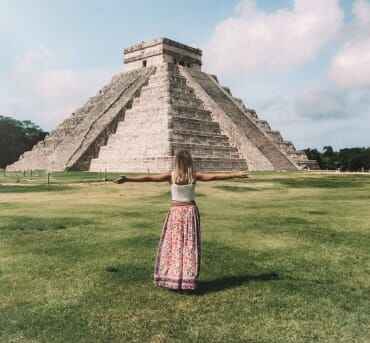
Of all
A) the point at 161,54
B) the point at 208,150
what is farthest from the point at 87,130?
the point at 161,54

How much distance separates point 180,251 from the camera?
6.46 m

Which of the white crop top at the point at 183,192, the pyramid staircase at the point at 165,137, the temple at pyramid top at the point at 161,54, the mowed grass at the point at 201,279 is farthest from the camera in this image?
the temple at pyramid top at the point at 161,54

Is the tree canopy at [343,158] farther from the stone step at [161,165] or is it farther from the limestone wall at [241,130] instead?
the stone step at [161,165]

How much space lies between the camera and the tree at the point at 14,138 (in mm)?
59500

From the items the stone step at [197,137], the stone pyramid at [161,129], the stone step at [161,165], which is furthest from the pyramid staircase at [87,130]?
the stone step at [197,137]

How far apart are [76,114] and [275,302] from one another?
1786 inches

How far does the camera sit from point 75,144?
40.6 meters

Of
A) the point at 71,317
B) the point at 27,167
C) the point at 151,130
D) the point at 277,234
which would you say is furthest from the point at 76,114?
the point at 71,317

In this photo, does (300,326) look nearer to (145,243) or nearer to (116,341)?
(116,341)

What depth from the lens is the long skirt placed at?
21.0 feet

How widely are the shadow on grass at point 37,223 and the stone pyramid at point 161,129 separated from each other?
2054 cm

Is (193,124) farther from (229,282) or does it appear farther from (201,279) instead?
(229,282)

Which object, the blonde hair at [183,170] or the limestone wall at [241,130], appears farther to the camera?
the limestone wall at [241,130]

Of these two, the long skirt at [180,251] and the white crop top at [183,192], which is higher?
the white crop top at [183,192]
